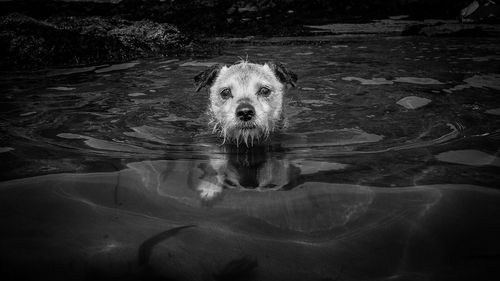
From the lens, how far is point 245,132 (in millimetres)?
4457

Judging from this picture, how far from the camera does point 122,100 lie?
6480 millimetres

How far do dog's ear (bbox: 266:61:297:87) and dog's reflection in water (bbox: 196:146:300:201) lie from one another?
2016 mm

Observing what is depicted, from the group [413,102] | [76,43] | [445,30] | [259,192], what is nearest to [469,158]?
[259,192]

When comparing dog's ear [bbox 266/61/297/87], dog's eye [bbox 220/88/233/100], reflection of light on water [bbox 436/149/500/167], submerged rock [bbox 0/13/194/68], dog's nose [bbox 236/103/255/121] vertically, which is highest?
submerged rock [bbox 0/13/194/68]

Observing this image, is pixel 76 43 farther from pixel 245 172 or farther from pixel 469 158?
pixel 469 158

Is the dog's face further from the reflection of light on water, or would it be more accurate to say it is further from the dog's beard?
the reflection of light on water

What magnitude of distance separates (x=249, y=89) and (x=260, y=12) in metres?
18.3

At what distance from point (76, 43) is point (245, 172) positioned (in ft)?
31.9

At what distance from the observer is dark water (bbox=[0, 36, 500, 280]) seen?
218 cm

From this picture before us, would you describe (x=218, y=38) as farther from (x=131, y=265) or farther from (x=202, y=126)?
(x=131, y=265)

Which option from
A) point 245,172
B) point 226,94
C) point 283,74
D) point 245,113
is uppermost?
point 283,74

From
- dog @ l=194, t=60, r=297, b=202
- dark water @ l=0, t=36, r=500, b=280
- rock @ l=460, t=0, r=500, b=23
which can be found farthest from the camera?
rock @ l=460, t=0, r=500, b=23

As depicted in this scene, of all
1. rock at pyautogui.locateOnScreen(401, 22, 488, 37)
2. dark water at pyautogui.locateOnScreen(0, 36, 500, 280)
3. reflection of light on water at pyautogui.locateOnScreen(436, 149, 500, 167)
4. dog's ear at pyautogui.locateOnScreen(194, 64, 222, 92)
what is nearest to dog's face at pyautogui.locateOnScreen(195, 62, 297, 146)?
dog's ear at pyautogui.locateOnScreen(194, 64, 222, 92)

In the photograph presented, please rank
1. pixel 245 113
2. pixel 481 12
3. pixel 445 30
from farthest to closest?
pixel 481 12, pixel 445 30, pixel 245 113
